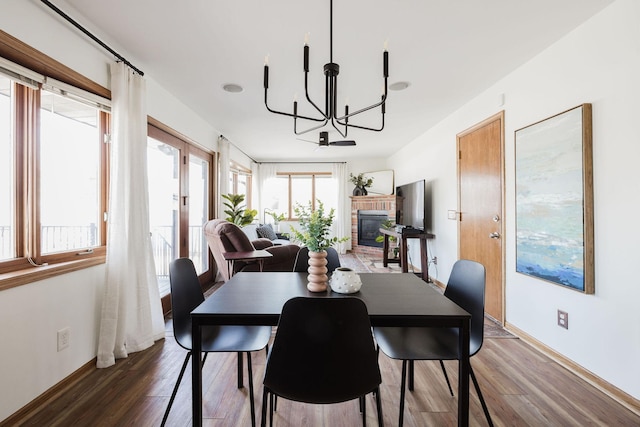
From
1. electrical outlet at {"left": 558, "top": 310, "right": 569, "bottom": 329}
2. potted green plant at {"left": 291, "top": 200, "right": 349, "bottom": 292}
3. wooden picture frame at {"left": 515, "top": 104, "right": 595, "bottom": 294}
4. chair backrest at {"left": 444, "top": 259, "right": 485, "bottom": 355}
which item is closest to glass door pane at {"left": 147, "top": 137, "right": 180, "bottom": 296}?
potted green plant at {"left": 291, "top": 200, "right": 349, "bottom": 292}

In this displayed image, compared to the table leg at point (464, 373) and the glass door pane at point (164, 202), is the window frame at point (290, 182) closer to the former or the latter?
the glass door pane at point (164, 202)

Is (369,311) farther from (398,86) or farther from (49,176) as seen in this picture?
(398,86)

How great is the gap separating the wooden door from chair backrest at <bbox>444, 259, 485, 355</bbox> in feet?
4.74

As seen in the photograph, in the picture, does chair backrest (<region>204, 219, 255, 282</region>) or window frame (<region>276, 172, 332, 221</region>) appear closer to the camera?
chair backrest (<region>204, 219, 255, 282</region>)

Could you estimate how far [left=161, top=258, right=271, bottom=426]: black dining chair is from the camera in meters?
1.49

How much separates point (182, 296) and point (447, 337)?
1.46 meters

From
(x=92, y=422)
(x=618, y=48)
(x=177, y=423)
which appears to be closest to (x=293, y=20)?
(x=618, y=48)

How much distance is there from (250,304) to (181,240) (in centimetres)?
270

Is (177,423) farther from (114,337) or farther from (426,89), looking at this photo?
(426,89)

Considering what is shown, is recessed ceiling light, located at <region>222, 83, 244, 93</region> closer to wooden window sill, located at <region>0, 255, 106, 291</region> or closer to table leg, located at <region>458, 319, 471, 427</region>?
wooden window sill, located at <region>0, 255, 106, 291</region>

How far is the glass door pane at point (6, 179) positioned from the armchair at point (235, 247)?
1.80 m

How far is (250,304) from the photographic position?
1.33 metres

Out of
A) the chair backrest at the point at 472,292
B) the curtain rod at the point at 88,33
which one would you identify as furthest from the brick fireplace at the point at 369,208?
the curtain rod at the point at 88,33

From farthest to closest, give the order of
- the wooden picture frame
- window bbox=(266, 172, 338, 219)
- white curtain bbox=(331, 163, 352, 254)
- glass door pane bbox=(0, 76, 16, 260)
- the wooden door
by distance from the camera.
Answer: window bbox=(266, 172, 338, 219) → white curtain bbox=(331, 163, 352, 254) → the wooden door → the wooden picture frame → glass door pane bbox=(0, 76, 16, 260)
